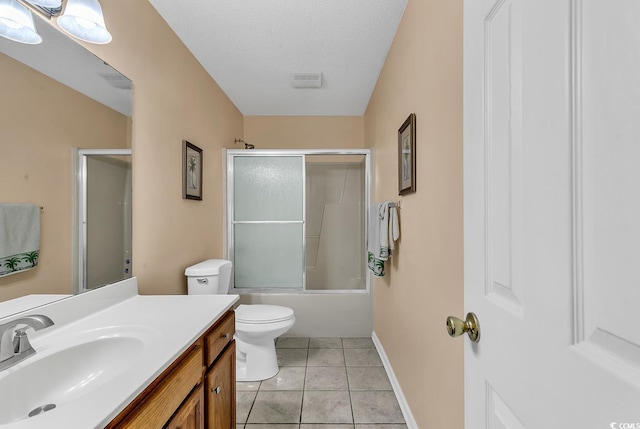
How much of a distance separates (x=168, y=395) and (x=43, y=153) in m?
0.96

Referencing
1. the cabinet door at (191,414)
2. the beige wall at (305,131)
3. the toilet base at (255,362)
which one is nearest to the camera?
the cabinet door at (191,414)

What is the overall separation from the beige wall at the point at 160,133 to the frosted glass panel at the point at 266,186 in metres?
0.50

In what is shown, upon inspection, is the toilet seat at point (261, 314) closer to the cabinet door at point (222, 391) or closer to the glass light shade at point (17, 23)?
the cabinet door at point (222, 391)

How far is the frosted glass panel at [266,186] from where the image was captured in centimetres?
303

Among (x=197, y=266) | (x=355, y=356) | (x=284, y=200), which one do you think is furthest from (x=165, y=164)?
(x=355, y=356)

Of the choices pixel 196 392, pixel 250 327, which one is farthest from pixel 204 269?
pixel 196 392

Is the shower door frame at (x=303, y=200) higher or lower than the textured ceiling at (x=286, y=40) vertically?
lower

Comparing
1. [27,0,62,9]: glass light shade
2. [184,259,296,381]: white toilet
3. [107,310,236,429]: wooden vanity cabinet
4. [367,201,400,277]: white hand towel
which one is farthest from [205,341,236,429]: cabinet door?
[27,0,62,9]: glass light shade

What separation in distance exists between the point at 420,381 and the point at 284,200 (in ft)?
6.59

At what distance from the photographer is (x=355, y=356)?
2518 mm

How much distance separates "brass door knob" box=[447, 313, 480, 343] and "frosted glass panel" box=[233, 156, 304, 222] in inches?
95.0
